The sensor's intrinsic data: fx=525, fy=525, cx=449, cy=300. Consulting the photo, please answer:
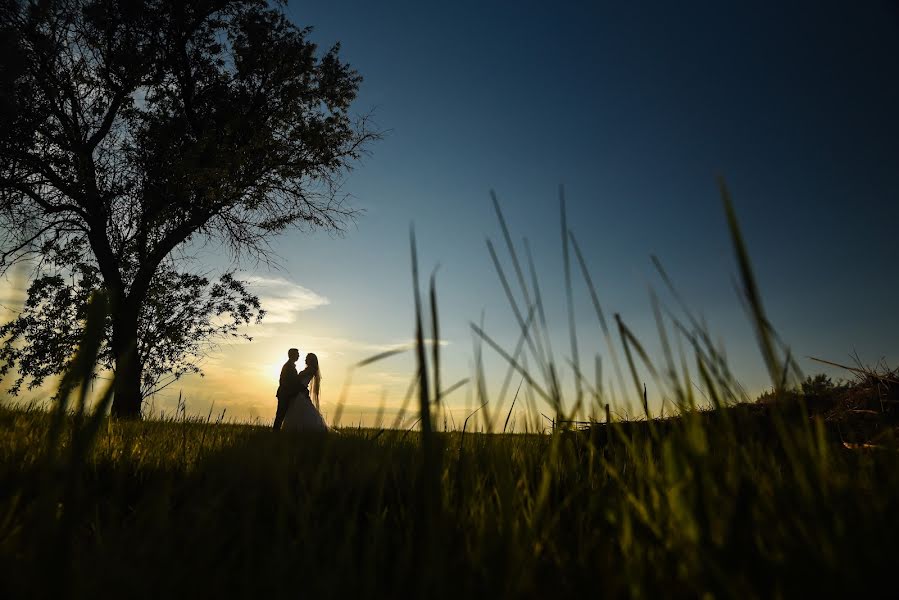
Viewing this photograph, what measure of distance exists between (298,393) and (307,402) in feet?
1.28

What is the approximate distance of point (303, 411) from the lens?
12.5 metres

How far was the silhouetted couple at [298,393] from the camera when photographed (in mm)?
12500

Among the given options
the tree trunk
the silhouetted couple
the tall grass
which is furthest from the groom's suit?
the tall grass

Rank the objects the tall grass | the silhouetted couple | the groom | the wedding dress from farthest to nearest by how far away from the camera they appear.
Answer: the groom, the silhouetted couple, the wedding dress, the tall grass

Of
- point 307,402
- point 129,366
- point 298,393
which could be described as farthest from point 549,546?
point 129,366

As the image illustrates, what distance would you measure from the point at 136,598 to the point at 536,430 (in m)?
1.32

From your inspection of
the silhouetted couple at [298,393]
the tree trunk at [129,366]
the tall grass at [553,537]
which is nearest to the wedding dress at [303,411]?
the silhouetted couple at [298,393]

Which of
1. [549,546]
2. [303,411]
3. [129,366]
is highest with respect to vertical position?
[129,366]

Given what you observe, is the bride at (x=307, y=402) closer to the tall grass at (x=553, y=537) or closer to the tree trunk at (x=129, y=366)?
the tree trunk at (x=129, y=366)

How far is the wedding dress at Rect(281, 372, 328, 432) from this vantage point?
40.2 feet

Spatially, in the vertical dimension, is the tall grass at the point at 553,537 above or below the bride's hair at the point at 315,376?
below

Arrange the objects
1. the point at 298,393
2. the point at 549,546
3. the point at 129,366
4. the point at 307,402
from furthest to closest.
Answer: the point at 129,366
the point at 298,393
the point at 307,402
the point at 549,546

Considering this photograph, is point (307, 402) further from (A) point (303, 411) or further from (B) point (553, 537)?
(B) point (553, 537)

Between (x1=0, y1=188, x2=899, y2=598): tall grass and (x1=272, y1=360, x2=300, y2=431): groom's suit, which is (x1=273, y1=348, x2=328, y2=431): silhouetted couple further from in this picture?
(x1=0, y1=188, x2=899, y2=598): tall grass
